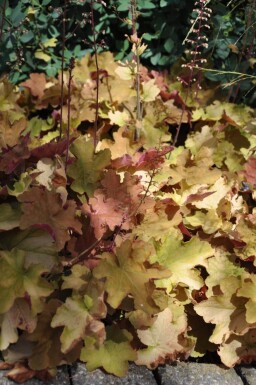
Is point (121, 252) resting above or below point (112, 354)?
A: above

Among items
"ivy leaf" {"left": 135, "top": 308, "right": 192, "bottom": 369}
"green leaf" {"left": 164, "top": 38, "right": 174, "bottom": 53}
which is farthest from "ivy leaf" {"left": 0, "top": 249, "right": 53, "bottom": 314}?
"green leaf" {"left": 164, "top": 38, "right": 174, "bottom": 53}

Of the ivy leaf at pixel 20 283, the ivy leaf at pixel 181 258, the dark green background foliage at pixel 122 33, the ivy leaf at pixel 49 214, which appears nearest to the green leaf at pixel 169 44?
the dark green background foliage at pixel 122 33

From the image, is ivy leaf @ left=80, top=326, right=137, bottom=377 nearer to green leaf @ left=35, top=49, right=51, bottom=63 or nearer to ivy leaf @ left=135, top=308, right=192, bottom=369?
ivy leaf @ left=135, top=308, right=192, bottom=369

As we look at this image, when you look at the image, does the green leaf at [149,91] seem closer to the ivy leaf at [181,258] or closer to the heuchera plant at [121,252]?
the heuchera plant at [121,252]

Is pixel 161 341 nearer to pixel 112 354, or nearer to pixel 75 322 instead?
pixel 112 354

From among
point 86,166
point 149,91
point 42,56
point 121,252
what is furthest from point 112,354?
point 42,56

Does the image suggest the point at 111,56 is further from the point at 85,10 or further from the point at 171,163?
the point at 171,163

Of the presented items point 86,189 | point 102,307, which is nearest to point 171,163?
point 86,189
